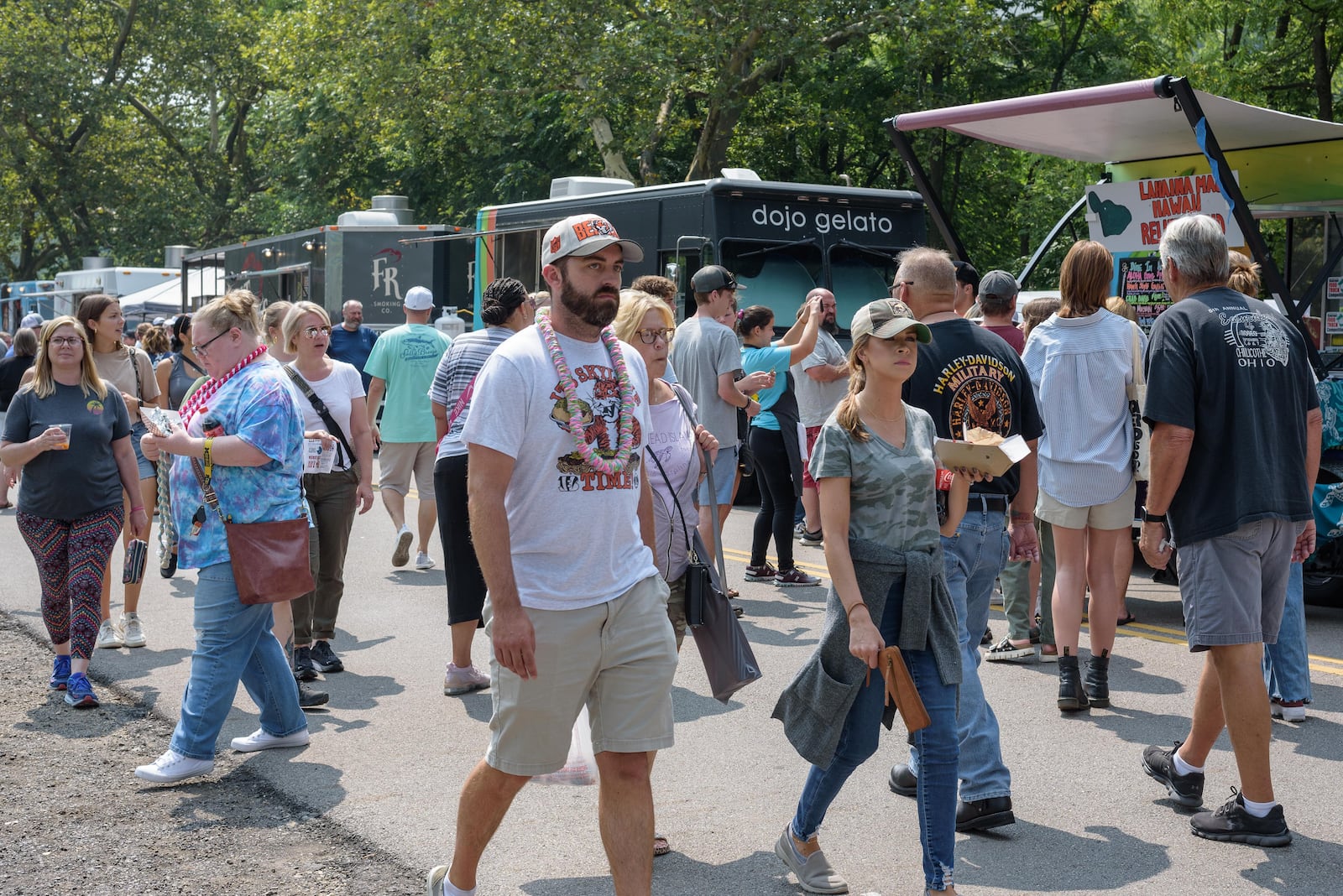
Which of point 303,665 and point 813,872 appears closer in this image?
point 813,872

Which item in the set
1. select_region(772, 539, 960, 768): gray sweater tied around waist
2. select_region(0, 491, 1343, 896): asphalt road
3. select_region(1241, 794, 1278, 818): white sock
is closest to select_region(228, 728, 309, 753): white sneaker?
select_region(0, 491, 1343, 896): asphalt road

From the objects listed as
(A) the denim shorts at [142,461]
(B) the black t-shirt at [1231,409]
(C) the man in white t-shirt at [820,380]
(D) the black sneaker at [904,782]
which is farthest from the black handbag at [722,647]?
(A) the denim shorts at [142,461]

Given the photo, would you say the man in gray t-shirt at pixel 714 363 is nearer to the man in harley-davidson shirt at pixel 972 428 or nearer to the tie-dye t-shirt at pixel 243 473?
the tie-dye t-shirt at pixel 243 473

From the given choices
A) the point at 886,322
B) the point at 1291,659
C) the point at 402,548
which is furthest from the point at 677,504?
the point at 402,548

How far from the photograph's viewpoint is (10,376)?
11.7 meters

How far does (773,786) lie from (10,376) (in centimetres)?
891

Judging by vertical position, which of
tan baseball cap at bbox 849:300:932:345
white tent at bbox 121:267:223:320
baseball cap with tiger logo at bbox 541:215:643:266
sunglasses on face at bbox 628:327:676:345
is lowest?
sunglasses on face at bbox 628:327:676:345

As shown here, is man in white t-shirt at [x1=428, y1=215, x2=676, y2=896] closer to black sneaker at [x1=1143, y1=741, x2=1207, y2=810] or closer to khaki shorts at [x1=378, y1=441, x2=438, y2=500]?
black sneaker at [x1=1143, y1=741, x2=1207, y2=810]

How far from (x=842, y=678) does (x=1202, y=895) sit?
1283 mm

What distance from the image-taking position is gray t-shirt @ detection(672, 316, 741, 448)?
847 centimetres

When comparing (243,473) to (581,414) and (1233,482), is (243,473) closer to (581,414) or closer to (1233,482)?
(581,414)

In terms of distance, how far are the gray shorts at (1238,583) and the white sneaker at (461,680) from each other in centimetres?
333

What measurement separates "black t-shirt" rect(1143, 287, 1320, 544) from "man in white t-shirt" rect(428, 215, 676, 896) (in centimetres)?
193

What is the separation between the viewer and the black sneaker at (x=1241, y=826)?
4.55 meters
